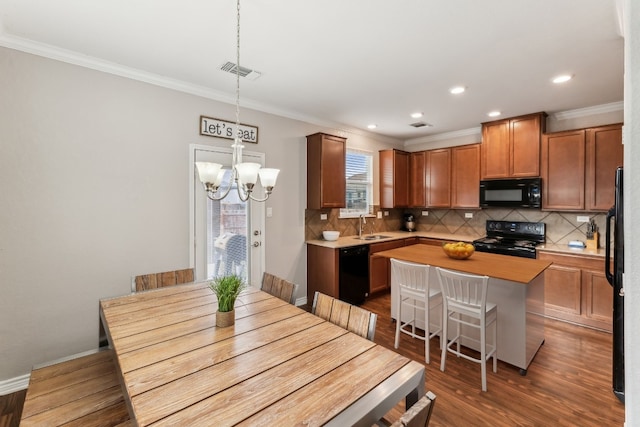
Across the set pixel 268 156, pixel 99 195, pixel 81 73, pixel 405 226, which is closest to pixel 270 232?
pixel 268 156

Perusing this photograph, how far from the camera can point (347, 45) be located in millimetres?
2271

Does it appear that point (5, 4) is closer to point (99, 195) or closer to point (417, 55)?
point (99, 195)

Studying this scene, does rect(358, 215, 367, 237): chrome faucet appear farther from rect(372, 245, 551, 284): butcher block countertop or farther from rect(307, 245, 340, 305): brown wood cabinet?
rect(372, 245, 551, 284): butcher block countertop

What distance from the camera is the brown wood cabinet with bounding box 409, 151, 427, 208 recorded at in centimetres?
516

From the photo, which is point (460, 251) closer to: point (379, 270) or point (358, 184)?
point (379, 270)

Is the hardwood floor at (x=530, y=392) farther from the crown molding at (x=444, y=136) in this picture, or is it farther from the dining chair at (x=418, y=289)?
the crown molding at (x=444, y=136)

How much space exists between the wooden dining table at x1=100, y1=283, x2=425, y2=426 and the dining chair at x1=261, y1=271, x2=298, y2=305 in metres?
0.28

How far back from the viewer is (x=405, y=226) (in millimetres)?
5648

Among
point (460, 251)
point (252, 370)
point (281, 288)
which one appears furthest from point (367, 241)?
point (252, 370)

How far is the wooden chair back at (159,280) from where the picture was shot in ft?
7.37

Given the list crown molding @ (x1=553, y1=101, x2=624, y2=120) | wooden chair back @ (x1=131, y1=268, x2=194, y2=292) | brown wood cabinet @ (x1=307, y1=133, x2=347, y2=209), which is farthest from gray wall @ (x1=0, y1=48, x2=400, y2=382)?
crown molding @ (x1=553, y1=101, x2=624, y2=120)

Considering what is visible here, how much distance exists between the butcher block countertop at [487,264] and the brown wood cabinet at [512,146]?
5.60 feet

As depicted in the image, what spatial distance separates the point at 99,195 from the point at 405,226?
189 inches

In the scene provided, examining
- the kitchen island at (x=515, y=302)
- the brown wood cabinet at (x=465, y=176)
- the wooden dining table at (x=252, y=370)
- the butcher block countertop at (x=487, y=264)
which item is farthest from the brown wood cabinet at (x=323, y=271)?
the brown wood cabinet at (x=465, y=176)
